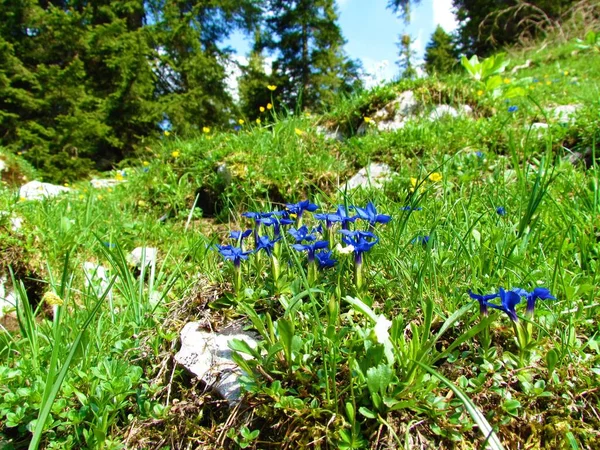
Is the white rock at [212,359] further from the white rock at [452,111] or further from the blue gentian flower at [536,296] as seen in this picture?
the white rock at [452,111]

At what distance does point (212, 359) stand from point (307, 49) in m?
12.9

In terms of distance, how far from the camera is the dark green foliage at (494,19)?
38.5ft

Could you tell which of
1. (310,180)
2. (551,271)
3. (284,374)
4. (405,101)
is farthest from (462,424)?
(405,101)

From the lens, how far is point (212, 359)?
1.30 metres

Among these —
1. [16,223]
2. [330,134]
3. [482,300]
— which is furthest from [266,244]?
[330,134]

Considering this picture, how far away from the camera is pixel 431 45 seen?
2480cm

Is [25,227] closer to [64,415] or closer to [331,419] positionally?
[64,415]

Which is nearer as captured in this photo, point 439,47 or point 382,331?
point 382,331

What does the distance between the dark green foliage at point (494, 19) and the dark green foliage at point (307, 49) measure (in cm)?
426

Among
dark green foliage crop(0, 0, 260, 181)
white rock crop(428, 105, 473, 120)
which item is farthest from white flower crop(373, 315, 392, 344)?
dark green foliage crop(0, 0, 260, 181)

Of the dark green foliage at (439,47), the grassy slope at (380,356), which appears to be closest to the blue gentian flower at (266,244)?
the grassy slope at (380,356)

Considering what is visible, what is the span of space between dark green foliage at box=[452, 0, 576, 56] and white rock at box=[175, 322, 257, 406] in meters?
11.7

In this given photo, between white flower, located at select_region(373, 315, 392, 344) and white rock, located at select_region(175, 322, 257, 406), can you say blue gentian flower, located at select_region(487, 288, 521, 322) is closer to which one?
white flower, located at select_region(373, 315, 392, 344)

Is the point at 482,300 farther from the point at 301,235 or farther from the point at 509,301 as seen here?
the point at 301,235
